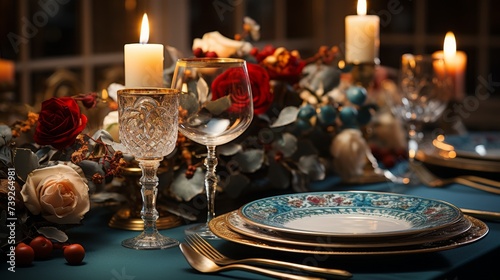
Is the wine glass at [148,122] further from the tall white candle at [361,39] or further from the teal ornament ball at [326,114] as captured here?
the tall white candle at [361,39]

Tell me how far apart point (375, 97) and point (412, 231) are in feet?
3.73

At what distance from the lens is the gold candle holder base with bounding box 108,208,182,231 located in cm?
128

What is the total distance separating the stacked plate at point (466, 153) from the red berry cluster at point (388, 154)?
0.07 m

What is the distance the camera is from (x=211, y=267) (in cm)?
102

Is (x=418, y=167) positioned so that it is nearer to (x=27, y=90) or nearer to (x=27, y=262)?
(x=27, y=262)

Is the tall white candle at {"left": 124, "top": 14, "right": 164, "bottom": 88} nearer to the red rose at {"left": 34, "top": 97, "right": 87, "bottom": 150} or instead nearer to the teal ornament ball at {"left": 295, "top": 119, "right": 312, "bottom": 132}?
the red rose at {"left": 34, "top": 97, "right": 87, "bottom": 150}

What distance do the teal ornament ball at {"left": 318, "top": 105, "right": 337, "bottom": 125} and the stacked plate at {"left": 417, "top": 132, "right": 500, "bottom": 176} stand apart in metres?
0.30

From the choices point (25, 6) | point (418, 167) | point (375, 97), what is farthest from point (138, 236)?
point (25, 6)

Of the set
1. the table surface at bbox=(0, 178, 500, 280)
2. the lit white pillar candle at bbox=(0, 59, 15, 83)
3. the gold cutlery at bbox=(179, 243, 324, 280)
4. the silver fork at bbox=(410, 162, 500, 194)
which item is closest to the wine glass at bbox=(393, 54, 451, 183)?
the silver fork at bbox=(410, 162, 500, 194)

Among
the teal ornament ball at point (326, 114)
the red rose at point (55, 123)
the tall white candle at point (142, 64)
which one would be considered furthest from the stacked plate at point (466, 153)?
the red rose at point (55, 123)

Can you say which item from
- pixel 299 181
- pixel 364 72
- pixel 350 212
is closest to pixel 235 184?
pixel 299 181

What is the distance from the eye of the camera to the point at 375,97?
2131 millimetres

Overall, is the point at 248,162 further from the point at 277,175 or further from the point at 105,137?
the point at 105,137

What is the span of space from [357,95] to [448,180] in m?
0.25
